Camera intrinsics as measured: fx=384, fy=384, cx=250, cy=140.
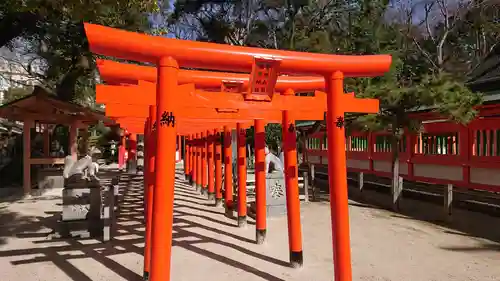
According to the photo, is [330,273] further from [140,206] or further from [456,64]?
[456,64]

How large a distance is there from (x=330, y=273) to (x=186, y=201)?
662 cm

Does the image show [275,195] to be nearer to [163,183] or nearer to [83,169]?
[83,169]

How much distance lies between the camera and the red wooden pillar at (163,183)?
3.43 m

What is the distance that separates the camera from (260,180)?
6129 mm

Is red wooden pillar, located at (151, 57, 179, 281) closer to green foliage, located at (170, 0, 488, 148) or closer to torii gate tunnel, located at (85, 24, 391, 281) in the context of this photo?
torii gate tunnel, located at (85, 24, 391, 281)

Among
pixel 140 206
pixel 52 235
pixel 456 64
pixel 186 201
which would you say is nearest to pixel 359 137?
pixel 456 64

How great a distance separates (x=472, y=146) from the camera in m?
8.69

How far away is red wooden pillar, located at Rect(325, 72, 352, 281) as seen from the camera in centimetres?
405

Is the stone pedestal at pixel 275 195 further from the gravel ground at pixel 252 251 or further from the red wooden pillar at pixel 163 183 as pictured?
the red wooden pillar at pixel 163 183

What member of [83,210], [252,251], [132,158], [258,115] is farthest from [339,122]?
[132,158]

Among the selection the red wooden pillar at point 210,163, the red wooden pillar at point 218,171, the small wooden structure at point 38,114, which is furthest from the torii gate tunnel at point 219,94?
the small wooden structure at point 38,114

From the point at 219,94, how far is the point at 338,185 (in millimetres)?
1612

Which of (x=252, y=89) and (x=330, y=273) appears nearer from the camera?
(x=252, y=89)

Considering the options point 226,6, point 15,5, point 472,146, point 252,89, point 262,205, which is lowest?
point 262,205
